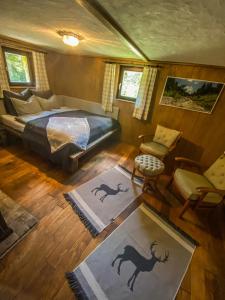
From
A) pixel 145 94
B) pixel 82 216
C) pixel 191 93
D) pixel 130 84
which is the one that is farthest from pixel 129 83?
pixel 82 216

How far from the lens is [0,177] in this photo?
2131 millimetres

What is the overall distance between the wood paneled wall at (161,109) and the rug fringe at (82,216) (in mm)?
2384

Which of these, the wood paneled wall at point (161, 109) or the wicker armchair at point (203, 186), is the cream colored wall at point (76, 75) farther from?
the wicker armchair at point (203, 186)

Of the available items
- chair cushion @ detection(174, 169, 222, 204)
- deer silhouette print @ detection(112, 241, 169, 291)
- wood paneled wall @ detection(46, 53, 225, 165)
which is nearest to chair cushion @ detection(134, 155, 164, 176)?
chair cushion @ detection(174, 169, 222, 204)

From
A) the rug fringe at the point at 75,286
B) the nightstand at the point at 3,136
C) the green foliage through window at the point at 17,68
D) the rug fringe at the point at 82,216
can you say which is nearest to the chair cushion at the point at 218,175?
the rug fringe at the point at 82,216

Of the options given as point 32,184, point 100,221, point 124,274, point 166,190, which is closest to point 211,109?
point 166,190

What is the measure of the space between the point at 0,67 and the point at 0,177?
236 cm

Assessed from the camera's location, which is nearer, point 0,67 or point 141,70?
point 0,67

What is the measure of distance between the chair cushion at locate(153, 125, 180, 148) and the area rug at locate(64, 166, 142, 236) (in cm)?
107

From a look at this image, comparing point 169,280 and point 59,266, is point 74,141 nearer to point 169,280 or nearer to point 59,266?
point 59,266

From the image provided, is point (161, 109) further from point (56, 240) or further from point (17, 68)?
point (17, 68)

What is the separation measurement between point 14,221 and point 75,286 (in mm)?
929

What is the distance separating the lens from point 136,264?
137cm

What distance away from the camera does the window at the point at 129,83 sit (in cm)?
340
